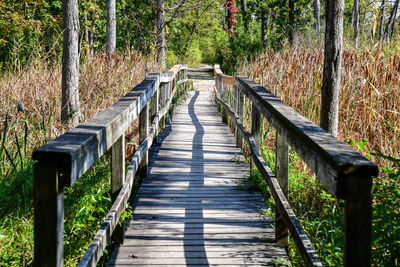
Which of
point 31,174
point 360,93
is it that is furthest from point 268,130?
point 31,174

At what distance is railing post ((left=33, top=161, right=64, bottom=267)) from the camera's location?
1692 millimetres

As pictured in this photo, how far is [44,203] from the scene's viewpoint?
1696 millimetres

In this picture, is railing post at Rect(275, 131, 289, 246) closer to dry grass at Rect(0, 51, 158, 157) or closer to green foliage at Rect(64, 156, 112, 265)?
green foliage at Rect(64, 156, 112, 265)

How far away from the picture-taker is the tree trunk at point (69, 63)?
5570mm

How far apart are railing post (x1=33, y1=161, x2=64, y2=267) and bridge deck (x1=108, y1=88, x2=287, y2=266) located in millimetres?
1336

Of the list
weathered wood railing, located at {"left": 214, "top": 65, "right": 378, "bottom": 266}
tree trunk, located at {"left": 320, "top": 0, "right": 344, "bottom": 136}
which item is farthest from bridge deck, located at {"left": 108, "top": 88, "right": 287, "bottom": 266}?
tree trunk, located at {"left": 320, "top": 0, "right": 344, "bottom": 136}

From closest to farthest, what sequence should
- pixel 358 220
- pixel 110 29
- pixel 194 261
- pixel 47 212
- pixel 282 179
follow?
pixel 358 220 < pixel 47 212 < pixel 194 261 < pixel 282 179 < pixel 110 29

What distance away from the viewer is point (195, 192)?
4.43 meters

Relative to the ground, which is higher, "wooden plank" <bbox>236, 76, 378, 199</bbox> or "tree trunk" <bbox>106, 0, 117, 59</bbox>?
"tree trunk" <bbox>106, 0, 117, 59</bbox>

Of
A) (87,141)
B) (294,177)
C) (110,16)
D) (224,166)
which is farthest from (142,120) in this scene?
(110,16)

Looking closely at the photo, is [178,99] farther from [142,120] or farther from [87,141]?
[87,141]

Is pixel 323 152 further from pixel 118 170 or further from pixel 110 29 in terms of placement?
pixel 110 29

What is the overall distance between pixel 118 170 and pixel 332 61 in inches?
95.8

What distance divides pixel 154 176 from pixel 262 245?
1952 mm
